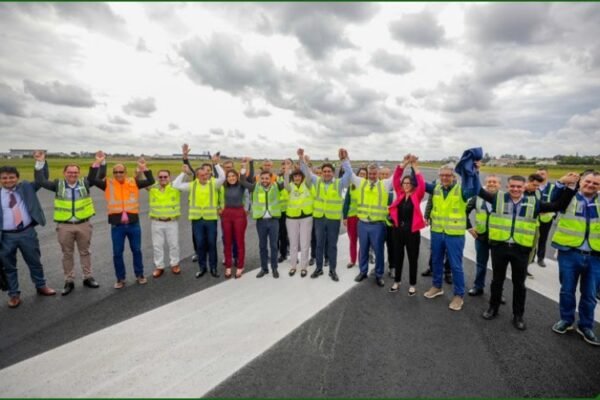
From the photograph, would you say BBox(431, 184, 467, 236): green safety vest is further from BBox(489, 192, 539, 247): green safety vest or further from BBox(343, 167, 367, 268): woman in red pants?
BBox(343, 167, 367, 268): woman in red pants

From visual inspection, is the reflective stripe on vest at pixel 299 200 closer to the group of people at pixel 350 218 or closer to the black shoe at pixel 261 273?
the group of people at pixel 350 218

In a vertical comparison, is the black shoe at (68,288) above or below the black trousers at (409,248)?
below

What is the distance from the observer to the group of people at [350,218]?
4223 millimetres

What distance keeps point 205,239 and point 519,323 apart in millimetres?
5657

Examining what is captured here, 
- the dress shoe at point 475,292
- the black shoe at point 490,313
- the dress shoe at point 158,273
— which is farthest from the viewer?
the dress shoe at point 158,273

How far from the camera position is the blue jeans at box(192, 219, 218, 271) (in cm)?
607

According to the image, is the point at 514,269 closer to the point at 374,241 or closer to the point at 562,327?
the point at 562,327

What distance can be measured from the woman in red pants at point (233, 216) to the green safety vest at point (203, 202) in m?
0.21

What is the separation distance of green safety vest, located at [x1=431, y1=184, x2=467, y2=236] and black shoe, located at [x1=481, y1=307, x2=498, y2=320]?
48.8 inches

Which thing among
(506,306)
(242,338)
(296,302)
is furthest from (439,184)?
(242,338)

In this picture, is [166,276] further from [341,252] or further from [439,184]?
[439,184]

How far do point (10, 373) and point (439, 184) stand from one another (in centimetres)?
638

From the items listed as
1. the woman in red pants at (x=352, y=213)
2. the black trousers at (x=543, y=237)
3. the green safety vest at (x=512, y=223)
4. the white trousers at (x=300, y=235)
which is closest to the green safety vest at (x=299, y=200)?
the white trousers at (x=300, y=235)

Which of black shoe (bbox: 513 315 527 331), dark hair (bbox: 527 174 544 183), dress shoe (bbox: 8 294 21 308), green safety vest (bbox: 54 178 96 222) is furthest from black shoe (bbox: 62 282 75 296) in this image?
dark hair (bbox: 527 174 544 183)
